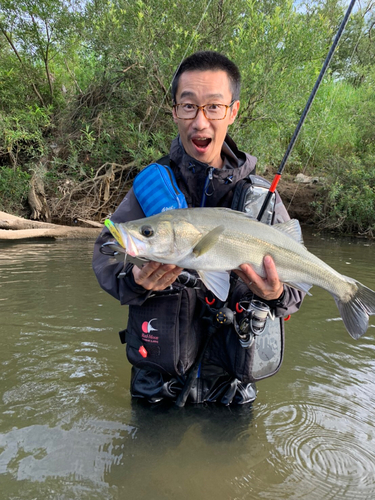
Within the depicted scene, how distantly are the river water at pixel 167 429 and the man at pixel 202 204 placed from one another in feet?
0.62

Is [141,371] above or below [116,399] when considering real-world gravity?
above

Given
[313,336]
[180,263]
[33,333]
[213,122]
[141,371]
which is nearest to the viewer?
[180,263]

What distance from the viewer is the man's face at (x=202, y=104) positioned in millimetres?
2363

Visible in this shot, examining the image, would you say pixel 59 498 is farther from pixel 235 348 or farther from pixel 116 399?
pixel 235 348

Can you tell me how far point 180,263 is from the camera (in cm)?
188

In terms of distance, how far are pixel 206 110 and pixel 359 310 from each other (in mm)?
1537

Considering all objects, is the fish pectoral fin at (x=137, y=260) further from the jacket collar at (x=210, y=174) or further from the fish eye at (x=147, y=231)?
the jacket collar at (x=210, y=174)

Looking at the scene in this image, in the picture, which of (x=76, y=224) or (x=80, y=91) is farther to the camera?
(x=80, y=91)

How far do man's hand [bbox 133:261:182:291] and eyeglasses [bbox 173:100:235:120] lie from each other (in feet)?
3.50

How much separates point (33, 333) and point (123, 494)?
2.50m

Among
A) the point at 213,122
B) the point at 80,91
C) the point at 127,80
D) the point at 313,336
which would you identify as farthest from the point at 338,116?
the point at 213,122

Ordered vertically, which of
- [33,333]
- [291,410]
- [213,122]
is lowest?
[33,333]

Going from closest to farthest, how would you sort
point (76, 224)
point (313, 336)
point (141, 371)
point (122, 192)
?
point (141, 371) → point (313, 336) → point (76, 224) → point (122, 192)

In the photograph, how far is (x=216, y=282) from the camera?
1.99 meters
